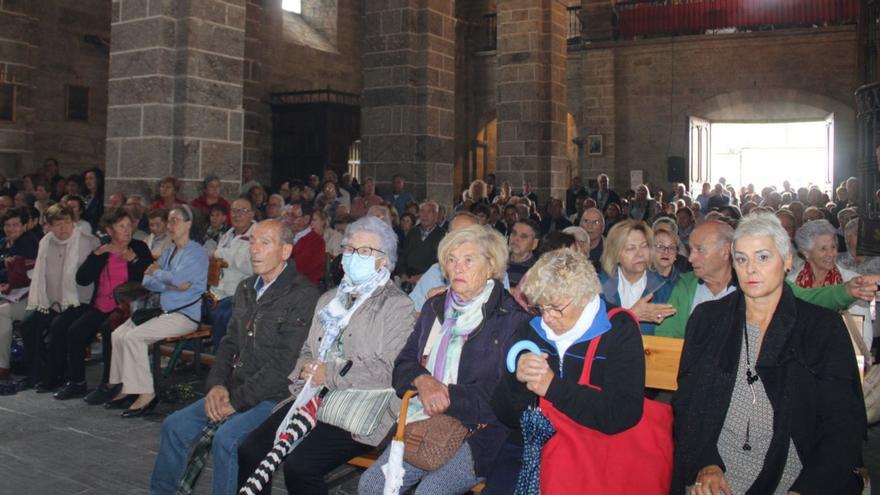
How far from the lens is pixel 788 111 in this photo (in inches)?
709

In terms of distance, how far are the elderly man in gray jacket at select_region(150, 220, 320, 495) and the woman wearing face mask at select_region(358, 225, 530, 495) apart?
27.9 inches

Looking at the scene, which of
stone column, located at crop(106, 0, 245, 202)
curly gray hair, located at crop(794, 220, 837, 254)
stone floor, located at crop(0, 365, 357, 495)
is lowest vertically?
stone floor, located at crop(0, 365, 357, 495)

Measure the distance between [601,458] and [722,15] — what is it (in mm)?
17739

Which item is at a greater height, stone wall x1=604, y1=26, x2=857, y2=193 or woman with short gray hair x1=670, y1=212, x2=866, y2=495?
stone wall x1=604, y1=26, x2=857, y2=193

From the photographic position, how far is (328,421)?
10.8ft

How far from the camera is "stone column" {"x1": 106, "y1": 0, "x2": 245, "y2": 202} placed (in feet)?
24.6

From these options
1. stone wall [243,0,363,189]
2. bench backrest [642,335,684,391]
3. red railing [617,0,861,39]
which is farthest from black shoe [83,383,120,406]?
red railing [617,0,861,39]

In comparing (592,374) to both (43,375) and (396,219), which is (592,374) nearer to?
(43,375)

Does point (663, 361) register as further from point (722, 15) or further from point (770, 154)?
point (770, 154)

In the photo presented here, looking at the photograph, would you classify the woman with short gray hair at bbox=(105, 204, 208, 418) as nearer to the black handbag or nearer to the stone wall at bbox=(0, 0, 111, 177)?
the black handbag

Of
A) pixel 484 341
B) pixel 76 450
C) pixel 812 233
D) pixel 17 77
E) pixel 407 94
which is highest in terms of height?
pixel 17 77

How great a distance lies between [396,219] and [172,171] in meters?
2.50

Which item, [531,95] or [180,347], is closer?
[180,347]

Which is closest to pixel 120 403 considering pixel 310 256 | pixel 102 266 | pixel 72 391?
pixel 72 391
